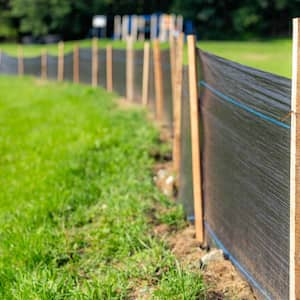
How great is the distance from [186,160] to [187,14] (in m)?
43.3

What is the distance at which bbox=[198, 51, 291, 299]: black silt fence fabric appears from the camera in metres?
2.97

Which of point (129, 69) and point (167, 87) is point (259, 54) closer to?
point (129, 69)

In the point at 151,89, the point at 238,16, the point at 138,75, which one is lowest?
the point at 151,89

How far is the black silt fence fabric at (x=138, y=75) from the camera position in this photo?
456 inches

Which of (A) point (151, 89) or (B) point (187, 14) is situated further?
(B) point (187, 14)

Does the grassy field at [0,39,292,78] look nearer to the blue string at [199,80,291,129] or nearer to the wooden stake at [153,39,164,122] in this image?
the wooden stake at [153,39,164,122]

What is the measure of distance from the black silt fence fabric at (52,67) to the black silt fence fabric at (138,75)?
9.74m

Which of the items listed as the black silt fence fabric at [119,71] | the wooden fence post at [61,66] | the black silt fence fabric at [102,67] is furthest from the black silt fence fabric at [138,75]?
the wooden fence post at [61,66]

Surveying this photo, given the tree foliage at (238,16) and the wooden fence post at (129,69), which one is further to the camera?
the tree foliage at (238,16)

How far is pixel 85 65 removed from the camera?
1792cm

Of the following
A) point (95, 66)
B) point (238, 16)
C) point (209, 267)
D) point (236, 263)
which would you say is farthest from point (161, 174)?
point (238, 16)

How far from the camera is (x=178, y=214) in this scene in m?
5.23

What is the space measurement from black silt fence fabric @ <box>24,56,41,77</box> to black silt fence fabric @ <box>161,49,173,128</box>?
1510 centimetres

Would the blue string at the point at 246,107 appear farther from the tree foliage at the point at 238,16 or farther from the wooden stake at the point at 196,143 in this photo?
the tree foliage at the point at 238,16
